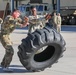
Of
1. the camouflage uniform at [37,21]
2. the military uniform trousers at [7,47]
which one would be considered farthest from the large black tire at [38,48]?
the camouflage uniform at [37,21]

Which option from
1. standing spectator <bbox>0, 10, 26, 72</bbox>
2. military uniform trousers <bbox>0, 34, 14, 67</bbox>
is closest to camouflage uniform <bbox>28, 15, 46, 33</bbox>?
standing spectator <bbox>0, 10, 26, 72</bbox>

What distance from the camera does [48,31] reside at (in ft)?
30.7

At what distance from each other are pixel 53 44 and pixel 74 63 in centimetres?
182

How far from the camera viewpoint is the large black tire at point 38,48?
356 inches

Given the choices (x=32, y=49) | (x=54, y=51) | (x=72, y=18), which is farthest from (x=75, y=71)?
(x=72, y=18)

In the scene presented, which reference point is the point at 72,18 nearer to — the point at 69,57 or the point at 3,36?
the point at 69,57

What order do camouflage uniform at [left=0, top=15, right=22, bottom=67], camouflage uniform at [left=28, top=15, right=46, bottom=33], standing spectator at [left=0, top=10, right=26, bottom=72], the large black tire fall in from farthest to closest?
camouflage uniform at [left=28, top=15, right=46, bottom=33]
camouflage uniform at [left=0, top=15, right=22, bottom=67]
standing spectator at [left=0, top=10, right=26, bottom=72]
the large black tire

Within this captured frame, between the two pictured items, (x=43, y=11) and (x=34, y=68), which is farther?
(x=43, y=11)

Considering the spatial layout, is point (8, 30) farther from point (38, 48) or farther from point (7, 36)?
point (38, 48)

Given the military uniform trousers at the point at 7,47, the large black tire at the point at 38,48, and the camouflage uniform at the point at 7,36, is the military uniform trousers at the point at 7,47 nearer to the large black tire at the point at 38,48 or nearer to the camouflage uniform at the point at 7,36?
the camouflage uniform at the point at 7,36

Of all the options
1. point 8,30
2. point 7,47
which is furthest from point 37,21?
point 7,47

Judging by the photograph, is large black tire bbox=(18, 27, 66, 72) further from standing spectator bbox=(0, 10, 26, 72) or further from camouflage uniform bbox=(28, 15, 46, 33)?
camouflage uniform bbox=(28, 15, 46, 33)

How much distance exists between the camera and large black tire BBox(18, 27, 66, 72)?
29.6ft

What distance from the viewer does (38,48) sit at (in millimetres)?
9125
